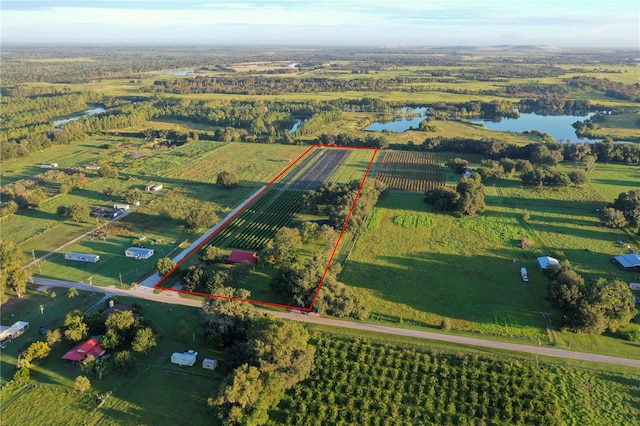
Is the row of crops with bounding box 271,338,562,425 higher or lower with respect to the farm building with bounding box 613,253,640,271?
lower

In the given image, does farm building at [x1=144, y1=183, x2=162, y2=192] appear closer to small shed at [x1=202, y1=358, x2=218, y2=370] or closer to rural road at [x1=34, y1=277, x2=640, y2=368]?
rural road at [x1=34, y1=277, x2=640, y2=368]

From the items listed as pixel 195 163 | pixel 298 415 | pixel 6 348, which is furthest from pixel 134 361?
pixel 195 163

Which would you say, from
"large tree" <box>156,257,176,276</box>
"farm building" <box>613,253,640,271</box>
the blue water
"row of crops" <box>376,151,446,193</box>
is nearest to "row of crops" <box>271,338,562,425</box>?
"large tree" <box>156,257,176,276</box>

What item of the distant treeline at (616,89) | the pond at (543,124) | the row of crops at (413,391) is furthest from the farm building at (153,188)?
the distant treeline at (616,89)

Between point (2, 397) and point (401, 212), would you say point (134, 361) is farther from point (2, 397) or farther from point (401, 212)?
point (401, 212)

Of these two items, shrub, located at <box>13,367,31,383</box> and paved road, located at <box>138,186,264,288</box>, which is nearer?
shrub, located at <box>13,367,31,383</box>

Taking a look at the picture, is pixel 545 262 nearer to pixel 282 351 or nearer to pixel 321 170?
pixel 282 351

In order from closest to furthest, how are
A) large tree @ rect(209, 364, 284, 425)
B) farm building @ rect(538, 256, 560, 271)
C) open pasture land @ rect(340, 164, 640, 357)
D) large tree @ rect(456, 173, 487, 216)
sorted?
large tree @ rect(209, 364, 284, 425)
open pasture land @ rect(340, 164, 640, 357)
farm building @ rect(538, 256, 560, 271)
large tree @ rect(456, 173, 487, 216)
